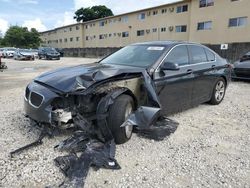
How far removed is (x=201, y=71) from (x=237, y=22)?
19.9 metres

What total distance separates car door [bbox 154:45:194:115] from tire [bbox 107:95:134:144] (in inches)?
29.3

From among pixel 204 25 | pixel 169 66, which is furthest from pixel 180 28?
pixel 169 66

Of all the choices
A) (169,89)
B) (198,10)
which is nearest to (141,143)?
(169,89)

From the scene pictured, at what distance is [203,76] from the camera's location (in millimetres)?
5113

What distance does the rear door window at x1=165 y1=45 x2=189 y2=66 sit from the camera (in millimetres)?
4317

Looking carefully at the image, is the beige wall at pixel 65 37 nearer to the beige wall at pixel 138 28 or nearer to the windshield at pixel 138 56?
the beige wall at pixel 138 28

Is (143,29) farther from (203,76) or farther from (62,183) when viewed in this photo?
(62,183)

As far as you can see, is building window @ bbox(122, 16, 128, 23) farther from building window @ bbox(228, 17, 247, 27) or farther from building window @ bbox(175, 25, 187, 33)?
building window @ bbox(228, 17, 247, 27)

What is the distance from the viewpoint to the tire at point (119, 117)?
329 cm

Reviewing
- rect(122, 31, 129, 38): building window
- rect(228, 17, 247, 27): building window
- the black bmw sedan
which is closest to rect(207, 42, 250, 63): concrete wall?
rect(228, 17, 247, 27): building window

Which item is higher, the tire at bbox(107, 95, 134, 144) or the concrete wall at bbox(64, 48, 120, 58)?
the concrete wall at bbox(64, 48, 120, 58)

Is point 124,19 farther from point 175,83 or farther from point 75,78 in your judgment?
point 75,78

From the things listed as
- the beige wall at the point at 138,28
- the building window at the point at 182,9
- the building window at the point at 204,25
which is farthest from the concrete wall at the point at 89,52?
the building window at the point at 204,25

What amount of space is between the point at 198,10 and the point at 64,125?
25.3 meters
